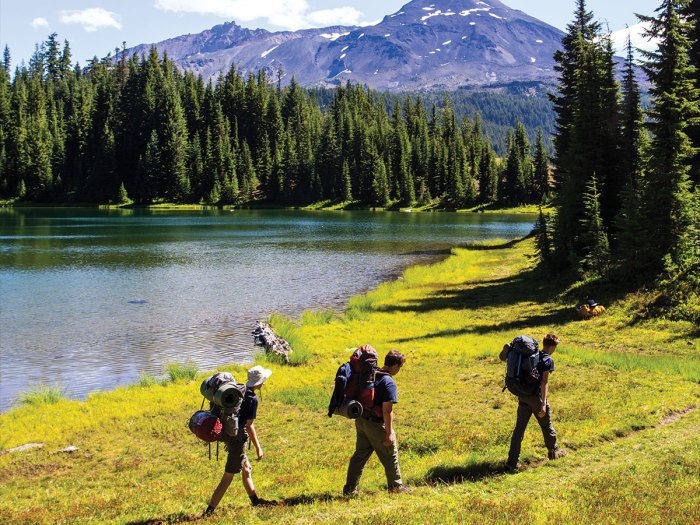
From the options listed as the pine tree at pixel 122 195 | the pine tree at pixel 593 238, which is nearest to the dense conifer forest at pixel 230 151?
the pine tree at pixel 122 195

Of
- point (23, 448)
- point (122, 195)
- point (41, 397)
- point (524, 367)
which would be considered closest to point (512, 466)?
point (524, 367)

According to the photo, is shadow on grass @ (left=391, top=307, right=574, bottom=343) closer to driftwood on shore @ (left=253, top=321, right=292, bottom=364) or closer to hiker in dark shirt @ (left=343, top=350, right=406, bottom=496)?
driftwood on shore @ (left=253, top=321, right=292, bottom=364)

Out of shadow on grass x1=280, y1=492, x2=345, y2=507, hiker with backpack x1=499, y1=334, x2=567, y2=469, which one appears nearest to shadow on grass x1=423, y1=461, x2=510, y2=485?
hiker with backpack x1=499, y1=334, x2=567, y2=469

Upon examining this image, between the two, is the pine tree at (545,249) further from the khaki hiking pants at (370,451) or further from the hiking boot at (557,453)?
the khaki hiking pants at (370,451)

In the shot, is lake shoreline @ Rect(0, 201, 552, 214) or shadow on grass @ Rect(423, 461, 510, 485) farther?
lake shoreline @ Rect(0, 201, 552, 214)

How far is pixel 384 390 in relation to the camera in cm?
938

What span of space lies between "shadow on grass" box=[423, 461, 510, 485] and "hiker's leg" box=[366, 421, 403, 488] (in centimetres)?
103

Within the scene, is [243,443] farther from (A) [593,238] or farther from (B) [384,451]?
(A) [593,238]

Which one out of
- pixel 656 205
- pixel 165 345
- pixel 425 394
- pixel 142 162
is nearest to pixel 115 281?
pixel 165 345

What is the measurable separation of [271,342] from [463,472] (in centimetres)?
1489

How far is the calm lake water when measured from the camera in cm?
2522

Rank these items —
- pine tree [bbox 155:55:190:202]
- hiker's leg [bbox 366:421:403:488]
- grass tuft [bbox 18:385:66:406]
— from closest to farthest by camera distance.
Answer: hiker's leg [bbox 366:421:403:488] < grass tuft [bbox 18:385:66:406] < pine tree [bbox 155:55:190:202]

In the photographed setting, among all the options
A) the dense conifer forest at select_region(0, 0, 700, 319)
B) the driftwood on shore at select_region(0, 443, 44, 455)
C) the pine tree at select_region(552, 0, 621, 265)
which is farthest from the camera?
the dense conifer forest at select_region(0, 0, 700, 319)

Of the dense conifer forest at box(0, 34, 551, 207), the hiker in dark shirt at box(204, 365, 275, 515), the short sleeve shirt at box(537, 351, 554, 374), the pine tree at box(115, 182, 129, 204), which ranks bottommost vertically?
the hiker in dark shirt at box(204, 365, 275, 515)
